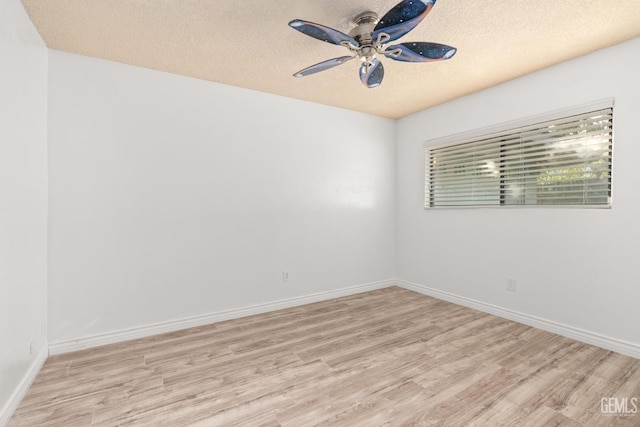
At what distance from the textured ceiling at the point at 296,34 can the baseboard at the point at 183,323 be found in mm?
2337

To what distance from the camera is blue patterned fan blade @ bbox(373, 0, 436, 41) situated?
1463mm

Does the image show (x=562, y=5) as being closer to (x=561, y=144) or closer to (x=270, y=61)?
(x=561, y=144)

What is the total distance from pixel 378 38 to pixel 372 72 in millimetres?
Answer: 272

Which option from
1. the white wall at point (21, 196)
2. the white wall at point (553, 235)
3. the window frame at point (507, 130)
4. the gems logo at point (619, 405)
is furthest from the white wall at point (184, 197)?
the gems logo at point (619, 405)

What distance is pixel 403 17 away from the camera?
5.20ft

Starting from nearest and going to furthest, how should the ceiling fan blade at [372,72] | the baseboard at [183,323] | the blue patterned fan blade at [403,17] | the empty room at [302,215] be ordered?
the blue patterned fan blade at [403,17] → the empty room at [302,215] → the ceiling fan blade at [372,72] → the baseboard at [183,323]

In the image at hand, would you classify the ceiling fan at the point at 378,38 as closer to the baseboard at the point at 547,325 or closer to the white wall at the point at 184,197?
the white wall at the point at 184,197

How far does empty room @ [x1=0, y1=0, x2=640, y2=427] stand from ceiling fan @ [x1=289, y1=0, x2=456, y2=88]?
0.6 inches

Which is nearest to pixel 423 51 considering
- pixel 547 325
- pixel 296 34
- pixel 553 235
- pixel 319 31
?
pixel 319 31

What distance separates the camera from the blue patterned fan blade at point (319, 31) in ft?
5.20

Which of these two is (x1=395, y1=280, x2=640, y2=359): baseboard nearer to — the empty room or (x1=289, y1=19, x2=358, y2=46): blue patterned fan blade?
the empty room

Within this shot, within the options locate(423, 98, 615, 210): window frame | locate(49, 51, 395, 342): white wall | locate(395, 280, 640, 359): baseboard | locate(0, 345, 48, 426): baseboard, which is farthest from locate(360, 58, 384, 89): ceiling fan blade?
locate(0, 345, 48, 426): baseboard

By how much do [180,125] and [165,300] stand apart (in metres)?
1.66

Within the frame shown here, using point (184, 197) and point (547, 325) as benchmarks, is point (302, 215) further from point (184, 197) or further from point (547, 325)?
point (547, 325)
